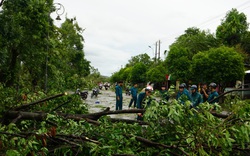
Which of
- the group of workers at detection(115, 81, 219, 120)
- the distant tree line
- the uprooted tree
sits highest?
the distant tree line

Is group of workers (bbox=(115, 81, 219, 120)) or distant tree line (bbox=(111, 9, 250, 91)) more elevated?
distant tree line (bbox=(111, 9, 250, 91))

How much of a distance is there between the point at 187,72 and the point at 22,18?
54.5ft

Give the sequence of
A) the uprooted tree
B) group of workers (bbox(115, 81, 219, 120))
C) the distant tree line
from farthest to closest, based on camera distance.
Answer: the distant tree line → group of workers (bbox(115, 81, 219, 120)) → the uprooted tree

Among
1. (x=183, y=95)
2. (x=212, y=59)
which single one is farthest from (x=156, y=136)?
(x=212, y=59)

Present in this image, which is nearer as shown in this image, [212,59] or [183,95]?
[183,95]

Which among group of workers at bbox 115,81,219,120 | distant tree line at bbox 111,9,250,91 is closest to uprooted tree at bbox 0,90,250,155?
group of workers at bbox 115,81,219,120

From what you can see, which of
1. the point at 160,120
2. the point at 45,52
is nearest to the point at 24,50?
the point at 45,52

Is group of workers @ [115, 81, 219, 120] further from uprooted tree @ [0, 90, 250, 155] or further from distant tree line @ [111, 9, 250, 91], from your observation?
distant tree line @ [111, 9, 250, 91]

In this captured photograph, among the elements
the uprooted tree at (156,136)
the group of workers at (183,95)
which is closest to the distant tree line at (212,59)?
the group of workers at (183,95)

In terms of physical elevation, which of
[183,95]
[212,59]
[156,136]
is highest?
[212,59]

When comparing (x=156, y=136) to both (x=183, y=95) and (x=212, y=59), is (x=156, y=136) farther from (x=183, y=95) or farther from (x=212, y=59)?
(x=212, y=59)

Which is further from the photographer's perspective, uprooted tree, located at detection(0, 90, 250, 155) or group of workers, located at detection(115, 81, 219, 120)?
group of workers, located at detection(115, 81, 219, 120)

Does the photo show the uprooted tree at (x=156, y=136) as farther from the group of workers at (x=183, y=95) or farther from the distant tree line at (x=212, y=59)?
the distant tree line at (x=212, y=59)

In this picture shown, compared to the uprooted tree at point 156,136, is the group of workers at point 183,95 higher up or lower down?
higher up
